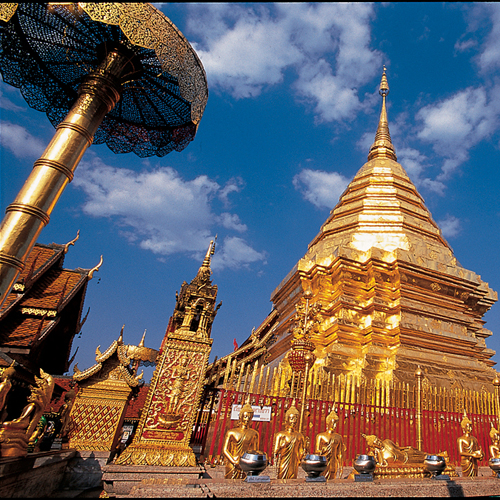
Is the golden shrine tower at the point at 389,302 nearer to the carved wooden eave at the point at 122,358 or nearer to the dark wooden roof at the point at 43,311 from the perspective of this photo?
the carved wooden eave at the point at 122,358

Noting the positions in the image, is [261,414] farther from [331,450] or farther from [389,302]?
[389,302]

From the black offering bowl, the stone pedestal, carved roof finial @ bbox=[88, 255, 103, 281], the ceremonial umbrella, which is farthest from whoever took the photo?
carved roof finial @ bbox=[88, 255, 103, 281]

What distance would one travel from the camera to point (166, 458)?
3.78 m

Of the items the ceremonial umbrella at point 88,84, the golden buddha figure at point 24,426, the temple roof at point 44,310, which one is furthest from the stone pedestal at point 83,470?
the temple roof at point 44,310

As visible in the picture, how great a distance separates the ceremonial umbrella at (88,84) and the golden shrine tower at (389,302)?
5.49m

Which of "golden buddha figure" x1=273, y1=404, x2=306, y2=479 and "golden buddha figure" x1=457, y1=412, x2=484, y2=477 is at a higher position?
"golden buddha figure" x1=457, y1=412, x2=484, y2=477

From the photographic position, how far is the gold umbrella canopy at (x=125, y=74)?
17.2 ft

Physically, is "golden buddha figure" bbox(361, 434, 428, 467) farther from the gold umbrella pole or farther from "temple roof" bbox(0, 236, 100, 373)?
"temple roof" bbox(0, 236, 100, 373)

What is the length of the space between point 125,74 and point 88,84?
2.88 ft

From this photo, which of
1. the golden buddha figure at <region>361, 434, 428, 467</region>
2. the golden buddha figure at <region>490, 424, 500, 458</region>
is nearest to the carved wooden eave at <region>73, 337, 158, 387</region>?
the golden buddha figure at <region>361, 434, 428, 467</region>

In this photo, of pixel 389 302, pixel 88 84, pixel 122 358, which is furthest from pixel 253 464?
pixel 389 302

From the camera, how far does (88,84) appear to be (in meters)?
5.73

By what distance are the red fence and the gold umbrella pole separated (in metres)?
3.62

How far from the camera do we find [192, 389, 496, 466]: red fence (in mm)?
5438
